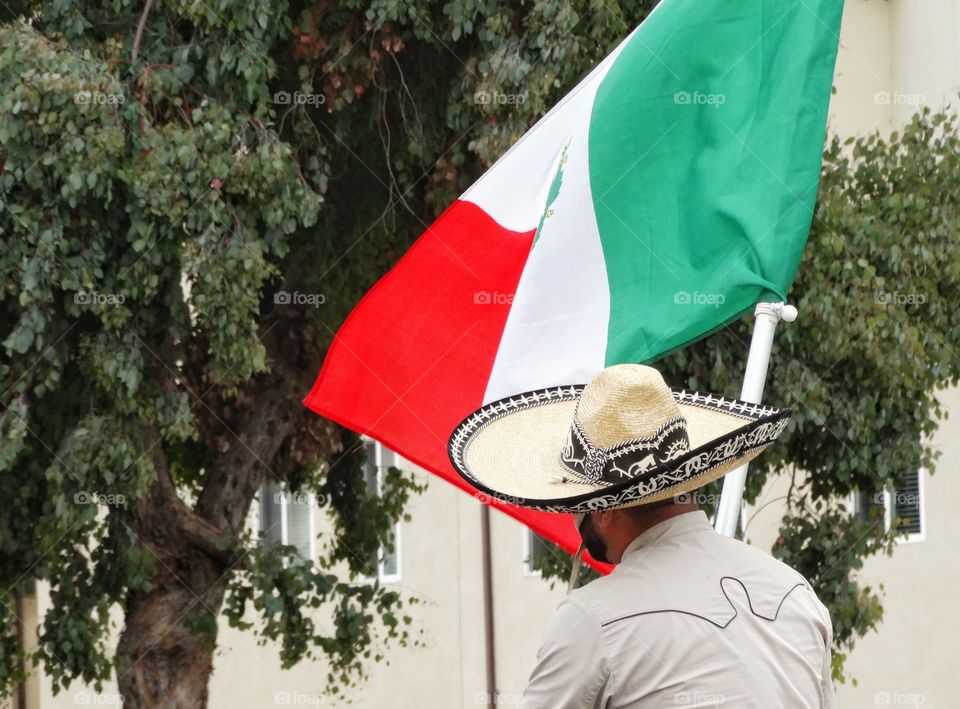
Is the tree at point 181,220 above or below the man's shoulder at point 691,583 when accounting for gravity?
above

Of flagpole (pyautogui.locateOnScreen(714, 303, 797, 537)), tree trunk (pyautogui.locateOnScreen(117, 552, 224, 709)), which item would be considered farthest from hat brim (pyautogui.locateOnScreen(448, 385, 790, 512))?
tree trunk (pyautogui.locateOnScreen(117, 552, 224, 709))

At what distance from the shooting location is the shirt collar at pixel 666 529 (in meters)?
2.52

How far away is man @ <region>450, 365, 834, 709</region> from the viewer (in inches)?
90.7

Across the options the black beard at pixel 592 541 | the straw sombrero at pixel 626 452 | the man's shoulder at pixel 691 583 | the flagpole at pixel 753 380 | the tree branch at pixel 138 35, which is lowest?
the man's shoulder at pixel 691 583

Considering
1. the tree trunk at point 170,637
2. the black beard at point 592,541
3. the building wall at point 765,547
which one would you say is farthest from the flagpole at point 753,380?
the building wall at point 765,547

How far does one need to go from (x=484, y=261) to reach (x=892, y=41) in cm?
1237

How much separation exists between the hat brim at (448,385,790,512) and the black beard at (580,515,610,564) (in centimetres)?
7

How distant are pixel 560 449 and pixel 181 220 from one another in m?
4.64

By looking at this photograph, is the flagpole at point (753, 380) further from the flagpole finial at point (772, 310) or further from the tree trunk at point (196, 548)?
the tree trunk at point (196, 548)

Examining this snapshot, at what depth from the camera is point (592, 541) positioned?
266 cm

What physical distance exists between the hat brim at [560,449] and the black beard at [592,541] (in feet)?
0.23

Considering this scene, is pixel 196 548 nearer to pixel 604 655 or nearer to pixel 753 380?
pixel 753 380

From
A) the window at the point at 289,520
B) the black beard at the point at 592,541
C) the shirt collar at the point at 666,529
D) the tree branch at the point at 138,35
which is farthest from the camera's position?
the window at the point at 289,520

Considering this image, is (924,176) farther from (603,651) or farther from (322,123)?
(603,651)
